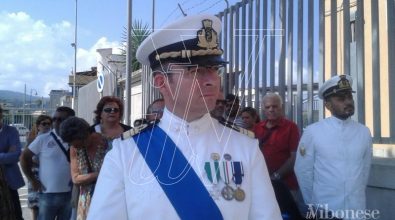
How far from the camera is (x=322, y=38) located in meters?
5.35

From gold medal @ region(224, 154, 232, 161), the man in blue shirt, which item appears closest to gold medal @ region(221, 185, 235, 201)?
gold medal @ region(224, 154, 232, 161)

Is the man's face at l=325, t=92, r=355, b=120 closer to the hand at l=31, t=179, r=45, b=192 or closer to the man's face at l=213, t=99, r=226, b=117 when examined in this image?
the man's face at l=213, t=99, r=226, b=117

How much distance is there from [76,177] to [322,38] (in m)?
2.97

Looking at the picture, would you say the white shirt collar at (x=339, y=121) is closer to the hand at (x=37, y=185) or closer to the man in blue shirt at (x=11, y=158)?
the hand at (x=37, y=185)

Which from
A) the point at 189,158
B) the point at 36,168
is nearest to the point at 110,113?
the point at 36,168

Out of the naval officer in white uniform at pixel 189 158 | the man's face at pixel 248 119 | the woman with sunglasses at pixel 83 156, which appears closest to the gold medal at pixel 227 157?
the naval officer in white uniform at pixel 189 158

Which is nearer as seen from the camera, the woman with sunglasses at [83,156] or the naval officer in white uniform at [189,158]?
the naval officer in white uniform at [189,158]

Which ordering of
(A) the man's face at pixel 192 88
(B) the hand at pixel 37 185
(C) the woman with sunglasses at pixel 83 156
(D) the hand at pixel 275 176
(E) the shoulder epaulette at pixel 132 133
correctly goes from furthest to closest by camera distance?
(B) the hand at pixel 37 185 < (D) the hand at pixel 275 176 < (C) the woman with sunglasses at pixel 83 156 < (E) the shoulder epaulette at pixel 132 133 < (A) the man's face at pixel 192 88

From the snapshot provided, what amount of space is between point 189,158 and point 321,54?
3605mm

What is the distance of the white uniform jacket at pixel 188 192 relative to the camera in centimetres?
198

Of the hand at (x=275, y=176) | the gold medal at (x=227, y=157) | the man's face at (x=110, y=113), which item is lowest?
the hand at (x=275, y=176)

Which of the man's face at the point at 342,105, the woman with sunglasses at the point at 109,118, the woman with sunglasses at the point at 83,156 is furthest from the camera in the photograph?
the woman with sunglasses at the point at 109,118

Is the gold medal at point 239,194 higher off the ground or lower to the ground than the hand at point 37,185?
higher

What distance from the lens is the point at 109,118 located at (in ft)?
16.3
